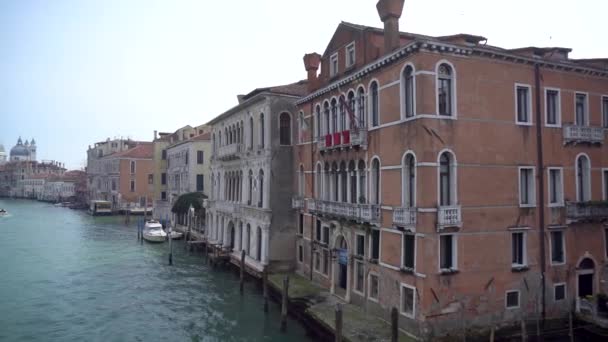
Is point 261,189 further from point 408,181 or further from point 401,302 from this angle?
point 401,302

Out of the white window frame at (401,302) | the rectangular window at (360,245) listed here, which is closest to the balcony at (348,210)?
the rectangular window at (360,245)

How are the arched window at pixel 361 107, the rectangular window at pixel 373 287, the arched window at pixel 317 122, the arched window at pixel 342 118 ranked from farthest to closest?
the arched window at pixel 317 122, the arched window at pixel 342 118, the arched window at pixel 361 107, the rectangular window at pixel 373 287

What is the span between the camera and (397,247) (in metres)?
13.3

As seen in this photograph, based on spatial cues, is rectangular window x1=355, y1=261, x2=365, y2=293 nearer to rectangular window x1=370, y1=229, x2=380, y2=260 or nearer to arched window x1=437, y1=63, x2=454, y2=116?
rectangular window x1=370, y1=229, x2=380, y2=260

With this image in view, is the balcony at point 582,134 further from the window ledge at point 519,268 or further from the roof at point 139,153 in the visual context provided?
the roof at point 139,153

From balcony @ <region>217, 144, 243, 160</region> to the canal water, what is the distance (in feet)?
20.6

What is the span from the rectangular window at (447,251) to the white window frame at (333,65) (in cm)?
810

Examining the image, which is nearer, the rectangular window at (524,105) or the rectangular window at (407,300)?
the rectangular window at (407,300)

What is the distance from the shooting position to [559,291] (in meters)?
14.0

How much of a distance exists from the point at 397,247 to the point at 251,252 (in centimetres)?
1142

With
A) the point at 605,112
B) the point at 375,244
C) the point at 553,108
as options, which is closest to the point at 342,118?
the point at 375,244

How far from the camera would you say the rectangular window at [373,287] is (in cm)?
1453

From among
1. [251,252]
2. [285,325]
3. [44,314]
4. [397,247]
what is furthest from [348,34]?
[44,314]

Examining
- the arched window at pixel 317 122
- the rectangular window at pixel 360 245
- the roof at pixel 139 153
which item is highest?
the roof at pixel 139 153
